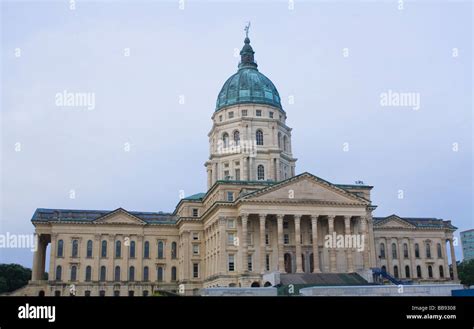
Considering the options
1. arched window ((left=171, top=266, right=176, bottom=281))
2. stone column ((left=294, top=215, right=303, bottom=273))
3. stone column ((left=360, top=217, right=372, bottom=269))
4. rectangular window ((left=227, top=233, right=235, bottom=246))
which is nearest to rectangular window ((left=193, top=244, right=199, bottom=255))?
arched window ((left=171, top=266, right=176, bottom=281))

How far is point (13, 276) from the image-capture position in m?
113

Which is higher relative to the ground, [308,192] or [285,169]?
[285,169]

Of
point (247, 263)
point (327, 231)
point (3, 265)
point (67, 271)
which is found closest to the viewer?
point (247, 263)

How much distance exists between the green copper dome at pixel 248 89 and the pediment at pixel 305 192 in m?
22.5

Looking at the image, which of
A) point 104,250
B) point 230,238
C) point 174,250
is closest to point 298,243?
point 230,238

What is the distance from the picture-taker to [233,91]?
93.9 meters

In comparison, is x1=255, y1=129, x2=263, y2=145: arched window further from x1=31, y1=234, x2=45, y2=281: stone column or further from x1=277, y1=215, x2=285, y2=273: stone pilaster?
x1=31, y1=234, x2=45, y2=281: stone column

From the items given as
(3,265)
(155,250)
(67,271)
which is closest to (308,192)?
(155,250)

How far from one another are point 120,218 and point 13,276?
40591 mm

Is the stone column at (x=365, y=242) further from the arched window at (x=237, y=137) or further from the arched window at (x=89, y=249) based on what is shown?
the arched window at (x=89, y=249)

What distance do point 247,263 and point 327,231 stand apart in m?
13.2

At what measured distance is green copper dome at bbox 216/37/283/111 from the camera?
91.9 metres
